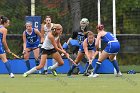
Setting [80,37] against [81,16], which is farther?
[81,16]

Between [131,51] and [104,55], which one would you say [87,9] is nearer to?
[131,51]

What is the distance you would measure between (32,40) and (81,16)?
677 centimetres

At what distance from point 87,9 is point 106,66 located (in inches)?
207

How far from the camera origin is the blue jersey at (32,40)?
19.2m

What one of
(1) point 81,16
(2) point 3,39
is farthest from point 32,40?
(1) point 81,16

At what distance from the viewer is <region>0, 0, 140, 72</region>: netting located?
25.5 metres

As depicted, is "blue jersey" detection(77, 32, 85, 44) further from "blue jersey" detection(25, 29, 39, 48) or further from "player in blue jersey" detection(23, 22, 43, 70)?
"blue jersey" detection(25, 29, 39, 48)

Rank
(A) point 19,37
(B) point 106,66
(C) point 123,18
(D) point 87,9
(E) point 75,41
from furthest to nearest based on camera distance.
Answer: (C) point 123,18 → (D) point 87,9 → (A) point 19,37 → (B) point 106,66 → (E) point 75,41

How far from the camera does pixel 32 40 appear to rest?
19188 millimetres

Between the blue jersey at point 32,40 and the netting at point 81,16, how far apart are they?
439cm

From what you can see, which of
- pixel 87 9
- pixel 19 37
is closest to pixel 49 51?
pixel 19 37

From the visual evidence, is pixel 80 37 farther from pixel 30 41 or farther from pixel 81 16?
pixel 81 16

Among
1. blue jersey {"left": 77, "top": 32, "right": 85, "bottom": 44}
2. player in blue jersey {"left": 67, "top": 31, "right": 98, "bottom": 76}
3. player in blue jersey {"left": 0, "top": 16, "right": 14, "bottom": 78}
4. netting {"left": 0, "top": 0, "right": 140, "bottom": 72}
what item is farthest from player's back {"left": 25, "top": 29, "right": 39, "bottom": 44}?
netting {"left": 0, "top": 0, "right": 140, "bottom": 72}

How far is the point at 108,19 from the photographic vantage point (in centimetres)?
2652
